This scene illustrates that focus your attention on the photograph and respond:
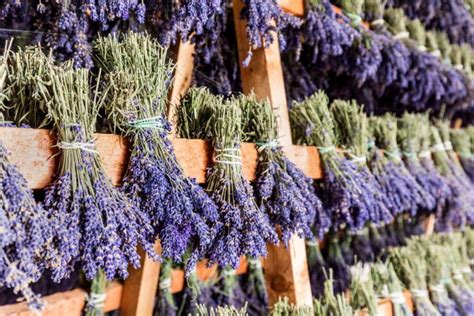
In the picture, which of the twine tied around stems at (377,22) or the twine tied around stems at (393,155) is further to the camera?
the twine tied around stems at (377,22)

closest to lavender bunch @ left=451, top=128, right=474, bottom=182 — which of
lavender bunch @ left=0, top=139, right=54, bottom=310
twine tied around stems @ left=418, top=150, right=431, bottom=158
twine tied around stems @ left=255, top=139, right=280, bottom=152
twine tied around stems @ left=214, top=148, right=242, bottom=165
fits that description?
twine tied around stems @ left=418, top=150, right=431, bottom=158

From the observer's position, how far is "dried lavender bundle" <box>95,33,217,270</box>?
0.99 meters

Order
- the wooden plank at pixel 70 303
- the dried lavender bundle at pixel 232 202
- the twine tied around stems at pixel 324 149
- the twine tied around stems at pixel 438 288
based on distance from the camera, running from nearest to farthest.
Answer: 1. the dried lavender bundle at pixel 232 202
2. the wooden plank at pixel 70 303
3. the twine tied around stems at pixel 324 149
4. the twine tied around stems at pixel 438 288

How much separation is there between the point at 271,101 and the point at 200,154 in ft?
1.29

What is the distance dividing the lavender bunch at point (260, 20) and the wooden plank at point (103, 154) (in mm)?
316

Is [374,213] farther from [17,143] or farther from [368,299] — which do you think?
[17,143]

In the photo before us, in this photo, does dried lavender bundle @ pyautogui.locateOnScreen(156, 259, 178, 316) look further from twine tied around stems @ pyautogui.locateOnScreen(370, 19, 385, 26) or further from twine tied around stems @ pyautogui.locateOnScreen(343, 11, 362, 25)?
twine tied around stems @ pyautogui.locateOnScreen(370, 19, 385, 26)

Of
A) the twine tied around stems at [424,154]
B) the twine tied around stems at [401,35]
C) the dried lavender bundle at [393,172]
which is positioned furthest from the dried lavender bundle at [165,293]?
the twine tied around stems at [401,35]

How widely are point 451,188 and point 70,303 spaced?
172cm

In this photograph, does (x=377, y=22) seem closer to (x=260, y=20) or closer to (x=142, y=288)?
(x=260, y=20)

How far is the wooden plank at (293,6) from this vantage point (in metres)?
1.58

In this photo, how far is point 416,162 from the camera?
6.93 feet

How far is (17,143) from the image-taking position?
0.88m

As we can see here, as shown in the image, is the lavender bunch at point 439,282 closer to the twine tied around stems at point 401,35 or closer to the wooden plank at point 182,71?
the twine tied around stems at point 401,35
